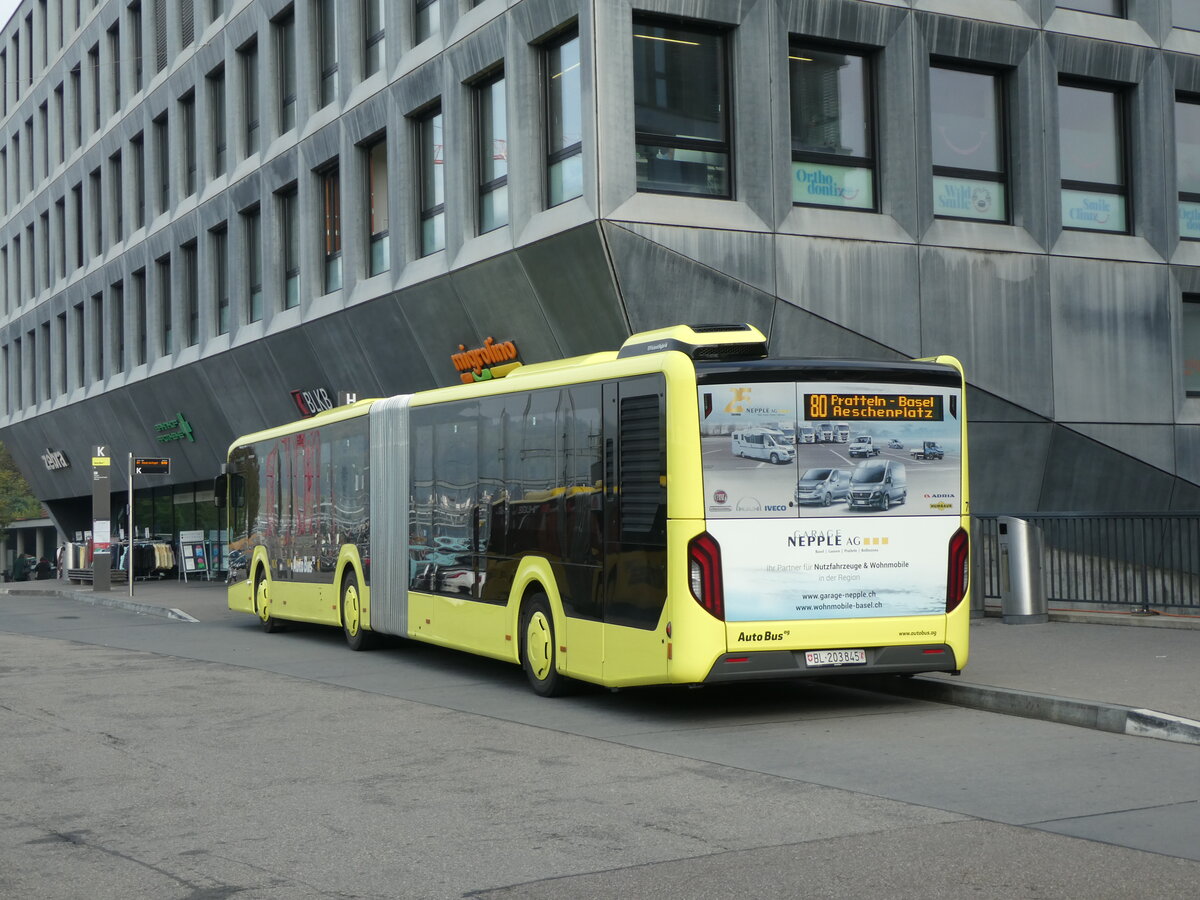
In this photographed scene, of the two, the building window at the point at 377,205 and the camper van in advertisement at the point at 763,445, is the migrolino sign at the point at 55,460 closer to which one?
the building window at the point at 377,205

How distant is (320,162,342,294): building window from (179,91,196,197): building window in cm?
932

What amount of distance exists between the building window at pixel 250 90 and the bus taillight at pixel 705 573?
82.7 feet

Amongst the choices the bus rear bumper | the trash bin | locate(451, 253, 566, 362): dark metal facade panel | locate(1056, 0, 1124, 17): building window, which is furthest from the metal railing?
locate(1056, 0, 1124, 17): building window

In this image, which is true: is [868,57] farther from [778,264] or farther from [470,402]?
[470,402]

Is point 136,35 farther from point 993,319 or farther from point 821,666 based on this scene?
point 821,666

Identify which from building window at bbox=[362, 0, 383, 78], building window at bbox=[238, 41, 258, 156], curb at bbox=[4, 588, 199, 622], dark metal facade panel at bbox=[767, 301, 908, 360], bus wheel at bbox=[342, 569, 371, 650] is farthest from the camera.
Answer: building window at bbox=[238, 41, 258, 156]

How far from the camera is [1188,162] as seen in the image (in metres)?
24.6

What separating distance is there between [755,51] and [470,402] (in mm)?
8521

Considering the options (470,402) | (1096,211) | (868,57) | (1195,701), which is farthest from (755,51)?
(1195,701)

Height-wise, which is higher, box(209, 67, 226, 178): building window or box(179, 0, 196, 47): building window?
box(179, 0, 196, 47): building window

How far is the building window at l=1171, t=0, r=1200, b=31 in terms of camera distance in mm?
24328

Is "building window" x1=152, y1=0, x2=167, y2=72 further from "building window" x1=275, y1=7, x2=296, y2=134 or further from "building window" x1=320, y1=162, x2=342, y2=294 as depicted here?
"building window" x1=320, y1=162, x2=342, y2=294

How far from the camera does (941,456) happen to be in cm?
1159

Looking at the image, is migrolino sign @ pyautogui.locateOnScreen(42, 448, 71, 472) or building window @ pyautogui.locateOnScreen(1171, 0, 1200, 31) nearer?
building window @ pyautogui.locateOnScreen(1171, 0, 1200, 31)
